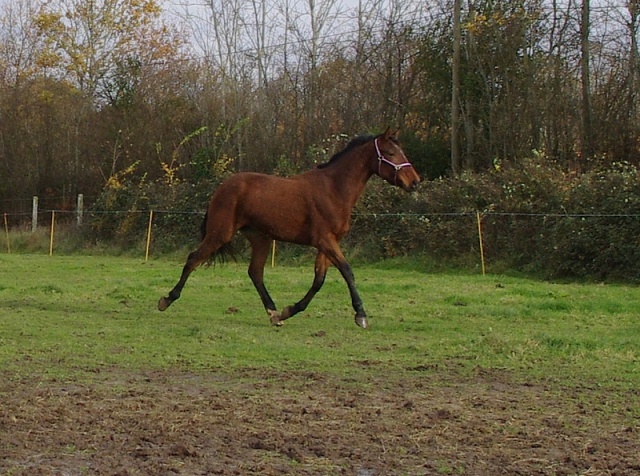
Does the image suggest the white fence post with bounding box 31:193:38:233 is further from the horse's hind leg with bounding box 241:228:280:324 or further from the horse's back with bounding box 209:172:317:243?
the horse's back with bounding box 209:172:317:243

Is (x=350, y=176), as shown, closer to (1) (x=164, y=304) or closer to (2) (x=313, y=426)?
(1) (x=164, y=304)

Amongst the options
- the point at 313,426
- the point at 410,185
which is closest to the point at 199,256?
the point at 410,185

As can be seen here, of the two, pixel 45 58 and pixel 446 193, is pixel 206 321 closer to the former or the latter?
pixel 446 193

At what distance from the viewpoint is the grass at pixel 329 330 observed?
777 centimetres

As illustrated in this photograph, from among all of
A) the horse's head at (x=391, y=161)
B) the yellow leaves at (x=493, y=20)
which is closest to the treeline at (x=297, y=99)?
the yellow leaves at (x=493, y=20)

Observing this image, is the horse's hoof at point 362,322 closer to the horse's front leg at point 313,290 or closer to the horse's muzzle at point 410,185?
the horse's front leg at point 313,290

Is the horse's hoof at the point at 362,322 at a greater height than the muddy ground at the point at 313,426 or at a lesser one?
greater

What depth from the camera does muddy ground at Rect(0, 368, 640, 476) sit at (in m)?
4.60

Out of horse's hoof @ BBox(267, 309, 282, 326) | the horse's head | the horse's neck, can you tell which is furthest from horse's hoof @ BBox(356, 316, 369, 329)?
the horse's head

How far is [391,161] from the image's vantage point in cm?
1076

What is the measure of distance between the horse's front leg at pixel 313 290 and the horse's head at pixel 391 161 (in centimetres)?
124

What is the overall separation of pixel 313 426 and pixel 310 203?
5365mm

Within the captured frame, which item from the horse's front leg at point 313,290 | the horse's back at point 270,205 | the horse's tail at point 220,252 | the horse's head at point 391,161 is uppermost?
the horse's head at point 391,161

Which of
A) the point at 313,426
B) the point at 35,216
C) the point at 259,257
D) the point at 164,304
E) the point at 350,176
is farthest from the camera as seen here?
the point at 35,216
